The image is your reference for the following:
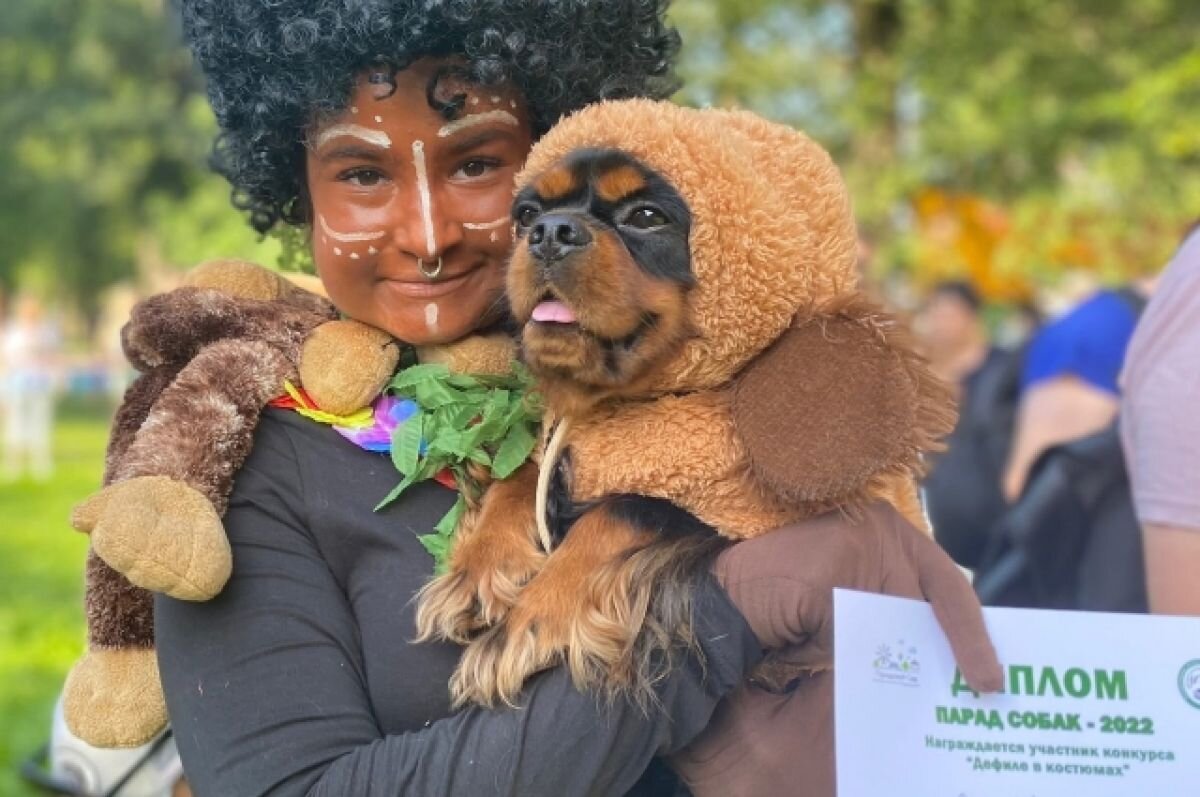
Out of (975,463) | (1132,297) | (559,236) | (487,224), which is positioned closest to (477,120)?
(487,224)

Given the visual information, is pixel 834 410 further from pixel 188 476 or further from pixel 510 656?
pixel 188 476

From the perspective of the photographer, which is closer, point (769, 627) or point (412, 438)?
point (769, 627)

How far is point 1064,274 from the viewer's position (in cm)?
1195

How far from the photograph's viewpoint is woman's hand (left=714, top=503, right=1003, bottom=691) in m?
1.60

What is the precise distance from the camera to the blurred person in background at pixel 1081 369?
14.0 ft

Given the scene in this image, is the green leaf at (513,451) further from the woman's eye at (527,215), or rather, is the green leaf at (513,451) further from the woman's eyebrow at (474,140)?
the woman's eyebrow at (474,140)

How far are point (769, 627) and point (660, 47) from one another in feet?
3.36

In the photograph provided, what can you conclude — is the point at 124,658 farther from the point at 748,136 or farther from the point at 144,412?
the point at 748,136

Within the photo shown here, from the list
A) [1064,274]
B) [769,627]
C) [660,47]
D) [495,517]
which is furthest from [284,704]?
[1064,274]

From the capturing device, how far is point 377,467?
5.87ft

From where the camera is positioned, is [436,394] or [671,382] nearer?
[671,382]

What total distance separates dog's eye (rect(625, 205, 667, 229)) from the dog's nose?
0.20ft

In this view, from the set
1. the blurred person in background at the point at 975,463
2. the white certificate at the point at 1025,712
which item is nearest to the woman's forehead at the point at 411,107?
the white certificate at the point at 1025,712

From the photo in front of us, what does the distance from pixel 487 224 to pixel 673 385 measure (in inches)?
15.9
